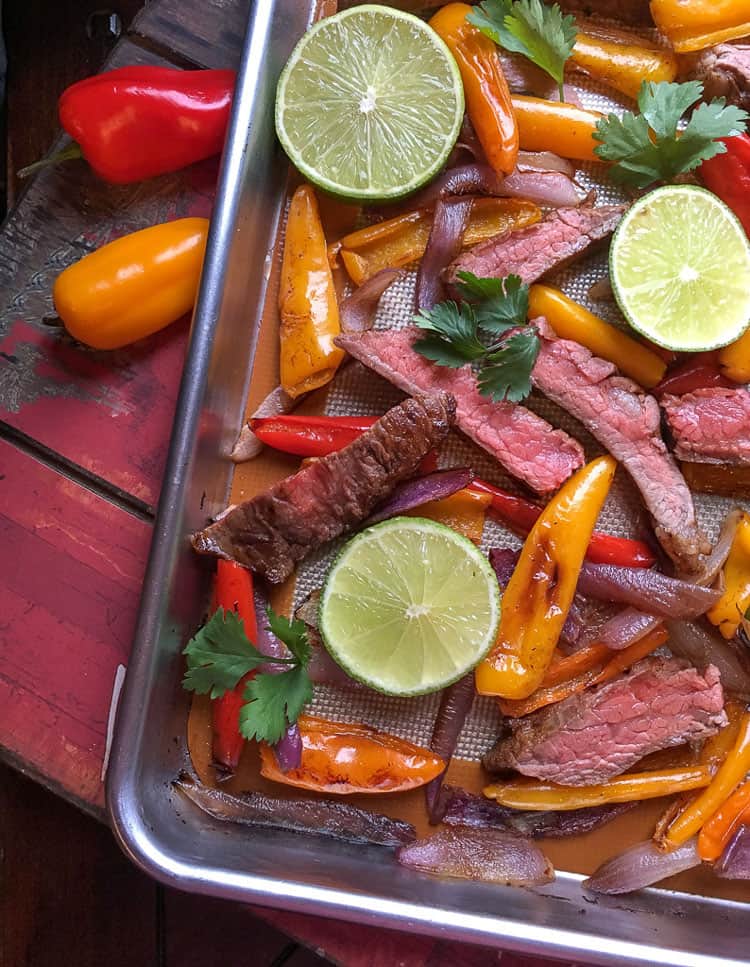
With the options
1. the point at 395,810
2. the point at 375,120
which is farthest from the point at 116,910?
the point at 375,120

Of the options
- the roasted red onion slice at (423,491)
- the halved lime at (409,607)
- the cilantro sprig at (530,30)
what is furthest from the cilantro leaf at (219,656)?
the cilantro sprig at (530,30)

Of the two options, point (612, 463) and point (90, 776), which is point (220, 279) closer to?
point (612, 463)

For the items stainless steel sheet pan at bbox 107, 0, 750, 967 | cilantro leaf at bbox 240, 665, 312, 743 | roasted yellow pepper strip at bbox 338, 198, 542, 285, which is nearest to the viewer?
stainless steel sheet pan at bbox 107, 0, 750, 967

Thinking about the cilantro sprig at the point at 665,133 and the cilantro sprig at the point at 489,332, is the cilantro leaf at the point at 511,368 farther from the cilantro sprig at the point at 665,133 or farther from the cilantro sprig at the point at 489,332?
the cilantro sprig at the point at 665,133

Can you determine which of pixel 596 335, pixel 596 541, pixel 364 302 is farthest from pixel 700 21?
pixel 596 541

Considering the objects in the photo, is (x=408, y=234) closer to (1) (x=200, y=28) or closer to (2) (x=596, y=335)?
(2) (x=596, y=335)

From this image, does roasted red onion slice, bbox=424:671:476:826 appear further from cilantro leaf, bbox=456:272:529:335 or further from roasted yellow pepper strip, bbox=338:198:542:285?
roasted yellow pepper strip, bbox=338:198:542:285

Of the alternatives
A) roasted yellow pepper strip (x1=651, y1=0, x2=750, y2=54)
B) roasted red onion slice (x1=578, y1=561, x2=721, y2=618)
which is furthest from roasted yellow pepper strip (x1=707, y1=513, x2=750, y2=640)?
roasted yellow pepper strip (x1=651, y1=0, x2=750, y2=54)
